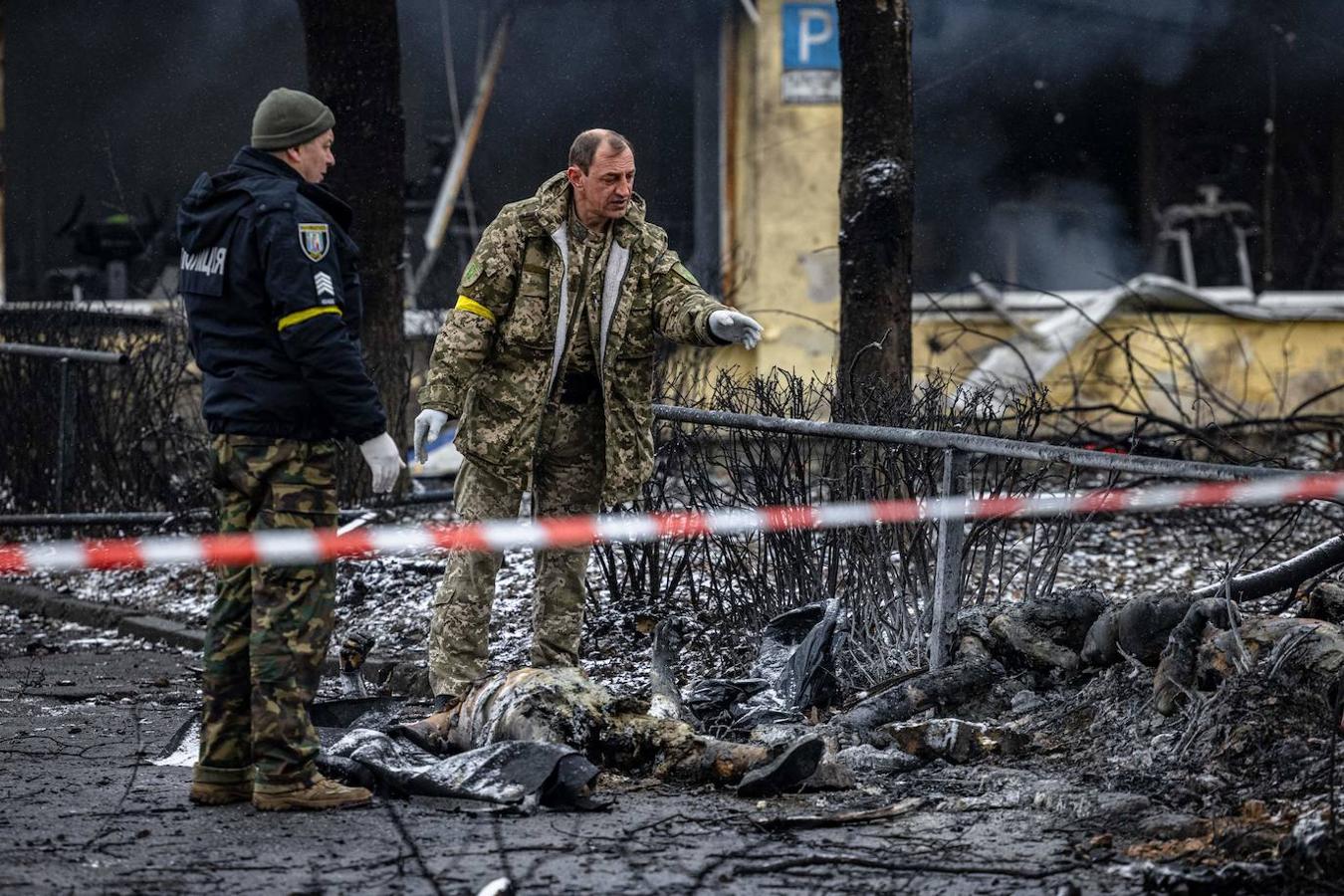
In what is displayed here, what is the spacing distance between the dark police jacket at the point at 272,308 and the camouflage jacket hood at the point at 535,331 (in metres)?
1.07

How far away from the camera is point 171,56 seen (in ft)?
54.2

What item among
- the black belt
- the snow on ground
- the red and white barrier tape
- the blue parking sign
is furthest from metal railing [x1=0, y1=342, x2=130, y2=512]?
the blue parking sign

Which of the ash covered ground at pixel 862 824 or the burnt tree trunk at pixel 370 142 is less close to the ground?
the burnt tree trunk at pixel 370 142

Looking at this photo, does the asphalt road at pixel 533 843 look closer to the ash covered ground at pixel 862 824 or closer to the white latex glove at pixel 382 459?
the ash covered ground at pixel 862 824

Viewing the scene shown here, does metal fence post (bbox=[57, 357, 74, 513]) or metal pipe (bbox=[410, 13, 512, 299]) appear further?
metal pipe (bbox=[410, 13, 512, 299])

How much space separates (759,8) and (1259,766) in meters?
10.7

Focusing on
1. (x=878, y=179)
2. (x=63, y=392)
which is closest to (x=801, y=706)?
(x=878, y=179)

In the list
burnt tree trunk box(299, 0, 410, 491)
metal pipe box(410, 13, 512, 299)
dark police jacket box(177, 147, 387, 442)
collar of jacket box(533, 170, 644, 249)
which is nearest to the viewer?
dark police jacket box(177, 147, 387, 442)

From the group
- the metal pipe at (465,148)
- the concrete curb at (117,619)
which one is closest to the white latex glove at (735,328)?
the concrete curb at (117,619)

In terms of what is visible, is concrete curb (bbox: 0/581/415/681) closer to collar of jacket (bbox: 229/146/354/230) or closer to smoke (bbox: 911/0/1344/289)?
collar of jacket (bbox: 229/146/354/230)

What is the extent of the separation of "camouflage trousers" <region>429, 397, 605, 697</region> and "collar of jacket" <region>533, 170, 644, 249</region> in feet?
1.83

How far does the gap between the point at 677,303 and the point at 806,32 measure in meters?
8.87

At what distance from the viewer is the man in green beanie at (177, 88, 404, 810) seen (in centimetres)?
493

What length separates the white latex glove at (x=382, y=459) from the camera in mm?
5066
